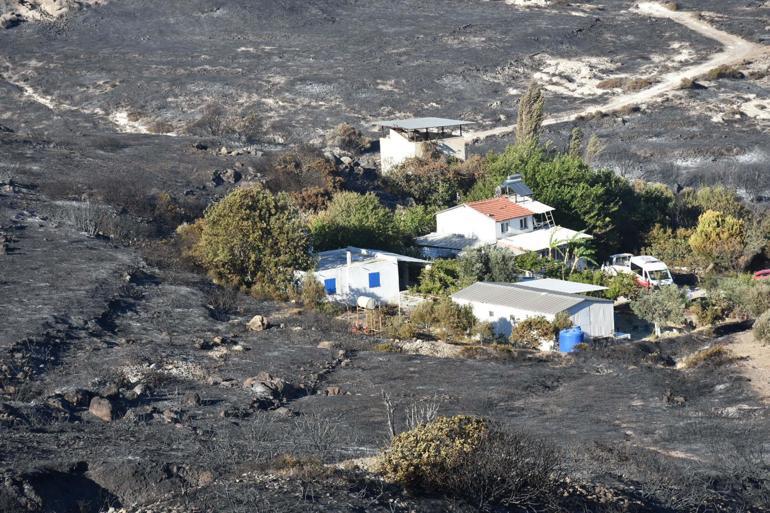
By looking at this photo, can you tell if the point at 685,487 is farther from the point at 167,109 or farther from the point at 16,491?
the point at 167,109

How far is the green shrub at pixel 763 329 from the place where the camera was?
3397cm

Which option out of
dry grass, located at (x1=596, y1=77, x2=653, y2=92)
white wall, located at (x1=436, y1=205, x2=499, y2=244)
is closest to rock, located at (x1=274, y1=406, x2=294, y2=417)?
white wall, located at (x1=436, y1=205, x2=499, y2=244)

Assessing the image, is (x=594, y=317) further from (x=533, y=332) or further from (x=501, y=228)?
(x=501, y=228)

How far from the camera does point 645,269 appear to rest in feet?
147

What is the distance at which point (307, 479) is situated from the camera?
745 inches

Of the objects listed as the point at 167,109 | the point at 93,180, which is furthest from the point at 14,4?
the point at 93,180

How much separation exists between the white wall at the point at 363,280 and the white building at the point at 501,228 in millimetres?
6126

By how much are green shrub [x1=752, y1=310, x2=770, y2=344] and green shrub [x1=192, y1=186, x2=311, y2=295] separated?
15.6 m

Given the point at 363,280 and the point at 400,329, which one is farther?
the point at 363,280

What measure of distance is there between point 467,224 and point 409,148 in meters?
12.2

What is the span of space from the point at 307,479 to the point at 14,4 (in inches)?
3790

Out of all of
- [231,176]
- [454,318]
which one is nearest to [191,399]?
Answer: [454,318]

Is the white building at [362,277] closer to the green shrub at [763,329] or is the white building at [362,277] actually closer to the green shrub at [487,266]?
the green shrub at [487,266]

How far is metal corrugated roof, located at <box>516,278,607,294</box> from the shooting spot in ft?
130
